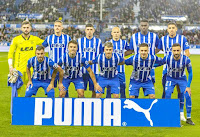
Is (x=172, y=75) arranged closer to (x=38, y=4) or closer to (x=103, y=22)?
(x=103, y=22)

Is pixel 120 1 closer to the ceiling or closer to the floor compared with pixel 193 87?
closer to the ceiling

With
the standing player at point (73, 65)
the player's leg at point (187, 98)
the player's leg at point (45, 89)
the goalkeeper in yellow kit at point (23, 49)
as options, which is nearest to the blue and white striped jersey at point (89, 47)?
the standing player at point (73, 65)

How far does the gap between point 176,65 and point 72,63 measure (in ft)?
6.55

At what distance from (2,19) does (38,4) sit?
4.22 m

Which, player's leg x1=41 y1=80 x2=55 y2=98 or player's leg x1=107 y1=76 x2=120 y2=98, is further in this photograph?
player's leg x1=107 y1=76 x2=120 y2=98

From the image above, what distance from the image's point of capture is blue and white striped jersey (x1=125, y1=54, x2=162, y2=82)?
726cm

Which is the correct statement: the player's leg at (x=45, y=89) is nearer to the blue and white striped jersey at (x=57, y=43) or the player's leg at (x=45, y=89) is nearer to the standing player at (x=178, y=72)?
the blue and white striped jersey at (x=57, y=43)

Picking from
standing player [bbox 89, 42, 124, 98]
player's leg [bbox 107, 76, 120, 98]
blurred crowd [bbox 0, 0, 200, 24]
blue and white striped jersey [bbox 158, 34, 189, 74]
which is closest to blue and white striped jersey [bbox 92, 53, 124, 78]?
standing player [bbox 89, 42, 124, 98]

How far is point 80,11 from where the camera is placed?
119ft

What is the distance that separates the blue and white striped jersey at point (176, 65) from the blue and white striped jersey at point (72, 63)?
154 centimetres

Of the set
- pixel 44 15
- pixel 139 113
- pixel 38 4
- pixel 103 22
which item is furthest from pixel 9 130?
pixel 38 4

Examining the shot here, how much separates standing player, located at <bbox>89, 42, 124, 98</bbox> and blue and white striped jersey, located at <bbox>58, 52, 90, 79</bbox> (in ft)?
0.58

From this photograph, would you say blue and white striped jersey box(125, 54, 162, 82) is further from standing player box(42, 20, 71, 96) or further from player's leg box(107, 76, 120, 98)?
standing player box(42, 20, 71, 96)

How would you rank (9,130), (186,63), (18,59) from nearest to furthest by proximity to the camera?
(9,130)
(186,63)
(18,59)
